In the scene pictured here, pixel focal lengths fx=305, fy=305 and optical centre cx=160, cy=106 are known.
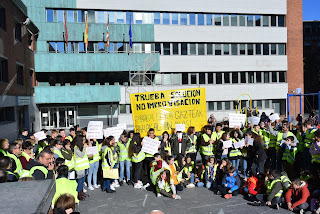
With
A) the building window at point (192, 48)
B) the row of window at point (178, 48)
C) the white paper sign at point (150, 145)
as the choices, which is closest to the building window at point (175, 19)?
the row of window at point (178, 48)

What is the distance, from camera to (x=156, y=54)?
3080 cm

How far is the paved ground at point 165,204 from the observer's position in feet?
26.0

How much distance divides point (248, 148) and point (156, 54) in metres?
21.4

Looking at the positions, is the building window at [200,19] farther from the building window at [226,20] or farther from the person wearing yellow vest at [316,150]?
the person wearing yellow vest at [316,150]

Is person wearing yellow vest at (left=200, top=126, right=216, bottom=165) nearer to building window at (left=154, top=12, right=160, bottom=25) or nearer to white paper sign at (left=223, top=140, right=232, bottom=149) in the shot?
white paper sign at (left=223, top=140, right=232, bottom=149)

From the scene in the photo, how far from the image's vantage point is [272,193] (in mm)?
7996

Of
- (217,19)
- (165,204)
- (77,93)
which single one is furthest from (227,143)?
(217,19)

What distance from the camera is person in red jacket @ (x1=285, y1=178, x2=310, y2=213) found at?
753cm

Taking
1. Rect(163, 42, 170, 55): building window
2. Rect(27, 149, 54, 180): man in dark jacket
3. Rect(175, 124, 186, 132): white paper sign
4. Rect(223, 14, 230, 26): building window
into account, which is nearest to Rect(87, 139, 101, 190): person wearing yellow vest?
Rect(175, 124, 186, 132): white paper sign

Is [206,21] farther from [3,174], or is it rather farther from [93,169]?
[3,174]

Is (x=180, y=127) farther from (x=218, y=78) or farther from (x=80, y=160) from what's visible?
(x=218, y=78)

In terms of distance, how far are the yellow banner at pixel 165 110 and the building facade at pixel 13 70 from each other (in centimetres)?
942

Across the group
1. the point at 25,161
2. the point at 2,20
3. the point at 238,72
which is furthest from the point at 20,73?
the point at 238,72

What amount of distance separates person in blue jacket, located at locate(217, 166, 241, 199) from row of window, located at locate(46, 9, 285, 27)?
80.1 ft
